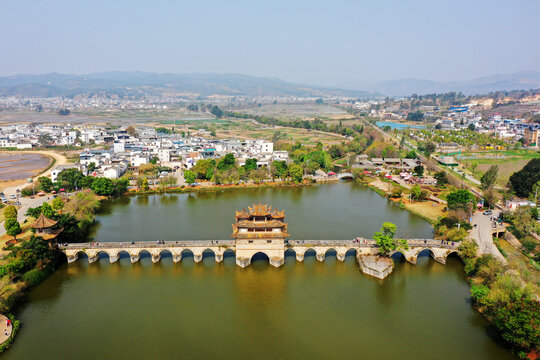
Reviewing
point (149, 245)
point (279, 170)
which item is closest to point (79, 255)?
point (149, 245)

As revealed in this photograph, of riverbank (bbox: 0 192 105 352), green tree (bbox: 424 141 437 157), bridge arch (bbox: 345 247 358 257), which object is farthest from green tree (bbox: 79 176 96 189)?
green tree (bbox: 424 141 437 157)

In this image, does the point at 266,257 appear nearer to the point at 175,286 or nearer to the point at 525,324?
the point at 175,286

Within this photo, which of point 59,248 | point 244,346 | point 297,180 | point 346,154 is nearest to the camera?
point 244,346

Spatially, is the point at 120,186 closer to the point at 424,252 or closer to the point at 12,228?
the point at 12,228

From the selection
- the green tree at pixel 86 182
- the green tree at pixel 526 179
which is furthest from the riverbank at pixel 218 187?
the green tree at pixel 526 179

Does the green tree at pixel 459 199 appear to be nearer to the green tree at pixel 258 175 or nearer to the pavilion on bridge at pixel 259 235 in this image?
the pavilion on bridge at pixel 259 235

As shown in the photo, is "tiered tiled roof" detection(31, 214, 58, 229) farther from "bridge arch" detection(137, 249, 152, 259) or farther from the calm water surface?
"bridge arch" detection(137, 249, 152, 259)

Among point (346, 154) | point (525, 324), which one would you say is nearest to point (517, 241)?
point (525, 324)
